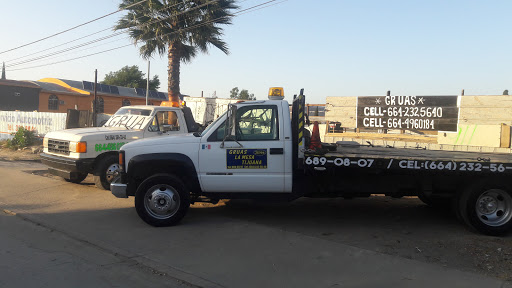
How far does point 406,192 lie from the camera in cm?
670

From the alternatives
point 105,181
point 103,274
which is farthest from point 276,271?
point 105,181

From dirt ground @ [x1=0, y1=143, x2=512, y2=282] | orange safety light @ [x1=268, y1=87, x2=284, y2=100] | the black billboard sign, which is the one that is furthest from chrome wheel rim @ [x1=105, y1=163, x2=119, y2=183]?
the black billboard sign

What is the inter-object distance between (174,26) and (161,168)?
1255cm

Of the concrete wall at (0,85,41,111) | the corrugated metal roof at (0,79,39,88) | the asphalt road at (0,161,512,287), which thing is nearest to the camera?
the asphalt road at (0,161,512,287)

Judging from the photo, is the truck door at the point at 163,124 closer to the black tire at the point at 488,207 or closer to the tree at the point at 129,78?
the black tire at the point at 488,207

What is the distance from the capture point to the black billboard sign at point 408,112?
12.8 metres

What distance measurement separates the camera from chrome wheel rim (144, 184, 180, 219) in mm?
6531

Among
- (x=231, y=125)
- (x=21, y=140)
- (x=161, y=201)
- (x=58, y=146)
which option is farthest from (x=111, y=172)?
(x=21, y=140)

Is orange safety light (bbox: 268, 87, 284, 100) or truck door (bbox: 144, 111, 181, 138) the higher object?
orange safety light (bbox: 268, 87, 284, 100)

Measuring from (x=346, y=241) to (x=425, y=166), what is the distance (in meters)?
1.61

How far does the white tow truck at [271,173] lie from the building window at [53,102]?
39.7m

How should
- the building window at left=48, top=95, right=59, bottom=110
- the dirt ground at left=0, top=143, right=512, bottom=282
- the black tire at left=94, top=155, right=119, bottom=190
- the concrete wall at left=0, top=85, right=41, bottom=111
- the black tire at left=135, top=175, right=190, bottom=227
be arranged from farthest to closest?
1. the building window at left=48, top=95, right=59, bottom=110
2. the concrete wall at left=0, top=85, right=41, bottom=111
3. the black tire at left=94, top=155, right=119, bottom=190
4. the black tire at left=135, top=175, right=190, bottom=227
5. the dirt ground at left=0, top=143, right=512, bottom=282

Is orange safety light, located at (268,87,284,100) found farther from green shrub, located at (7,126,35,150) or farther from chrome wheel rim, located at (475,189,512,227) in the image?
green shrub, located at (7,126,35,150)

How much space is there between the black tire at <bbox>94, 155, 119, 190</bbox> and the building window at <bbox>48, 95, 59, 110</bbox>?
3685 cm
